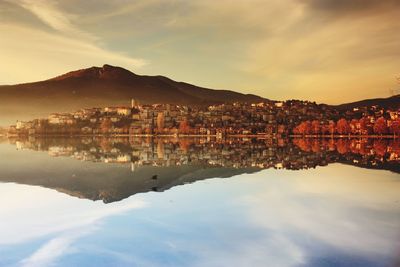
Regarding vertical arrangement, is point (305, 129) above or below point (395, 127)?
below

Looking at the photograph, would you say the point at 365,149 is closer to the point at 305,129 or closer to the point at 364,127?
the point at 364,127

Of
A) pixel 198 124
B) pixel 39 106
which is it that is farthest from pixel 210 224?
pixel 39 106

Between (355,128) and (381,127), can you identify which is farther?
(355,128)

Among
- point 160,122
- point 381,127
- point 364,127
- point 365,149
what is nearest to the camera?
point 365,149

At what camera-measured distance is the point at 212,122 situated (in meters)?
133

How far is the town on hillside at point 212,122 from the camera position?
113519 mm

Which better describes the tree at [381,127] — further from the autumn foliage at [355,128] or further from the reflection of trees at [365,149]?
the reflection of trees at [365,149]

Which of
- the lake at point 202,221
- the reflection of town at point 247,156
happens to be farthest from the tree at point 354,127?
the lake at point 202,221

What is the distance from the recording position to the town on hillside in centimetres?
11352

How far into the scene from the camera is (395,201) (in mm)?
12320

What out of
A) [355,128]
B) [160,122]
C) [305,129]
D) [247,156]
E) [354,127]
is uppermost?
[160,122]

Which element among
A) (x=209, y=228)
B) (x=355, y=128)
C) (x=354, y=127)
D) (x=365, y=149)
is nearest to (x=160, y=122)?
(x=354, y=127)

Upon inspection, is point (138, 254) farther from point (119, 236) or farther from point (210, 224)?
point (210, 224)

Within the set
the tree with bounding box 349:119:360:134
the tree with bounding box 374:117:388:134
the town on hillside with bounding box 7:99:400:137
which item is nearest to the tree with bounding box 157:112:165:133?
the town on hillside with bounding box 7:99:400:137
